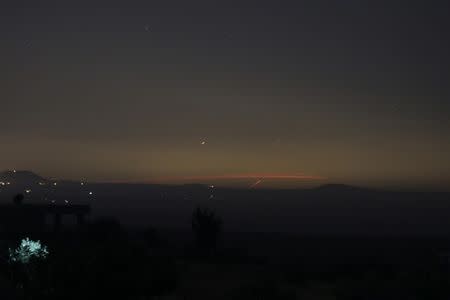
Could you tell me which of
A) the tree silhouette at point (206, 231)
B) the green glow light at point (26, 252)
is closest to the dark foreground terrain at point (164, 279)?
the green glow light at point (26, 252)

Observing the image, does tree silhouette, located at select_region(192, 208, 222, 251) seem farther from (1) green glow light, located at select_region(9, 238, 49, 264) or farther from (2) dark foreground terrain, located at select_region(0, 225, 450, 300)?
(1) green glow light, located at select_region(9, 238, 49, 264)

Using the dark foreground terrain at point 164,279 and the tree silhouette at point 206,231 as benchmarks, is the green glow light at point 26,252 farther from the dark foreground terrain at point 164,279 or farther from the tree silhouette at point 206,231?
the tree silhouette at point 206,231

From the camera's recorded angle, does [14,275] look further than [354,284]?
No

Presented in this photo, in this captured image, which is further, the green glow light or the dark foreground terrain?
the green glow light

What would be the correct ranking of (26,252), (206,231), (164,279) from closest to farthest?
1. (164,279)
2. (26,252)
3. (206,231)

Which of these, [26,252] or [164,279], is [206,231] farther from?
[164,279]

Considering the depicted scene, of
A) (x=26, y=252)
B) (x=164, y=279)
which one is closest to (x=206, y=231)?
(x=26, y=252)

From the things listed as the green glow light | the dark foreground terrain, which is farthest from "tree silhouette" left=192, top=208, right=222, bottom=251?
the green glow light

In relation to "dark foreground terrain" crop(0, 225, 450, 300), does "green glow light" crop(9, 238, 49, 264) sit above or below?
above

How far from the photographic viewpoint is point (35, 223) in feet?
135

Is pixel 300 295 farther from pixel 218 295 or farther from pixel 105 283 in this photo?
pixel 105 283

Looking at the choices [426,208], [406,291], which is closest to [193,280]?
[406,291]

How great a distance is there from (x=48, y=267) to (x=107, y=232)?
841 inches

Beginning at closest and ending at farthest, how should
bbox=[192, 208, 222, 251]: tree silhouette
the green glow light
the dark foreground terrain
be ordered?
1. the dark foreground terrain
2. the green glow light
3. bbox=[192, 208, 222, 251]: tree silhouette
